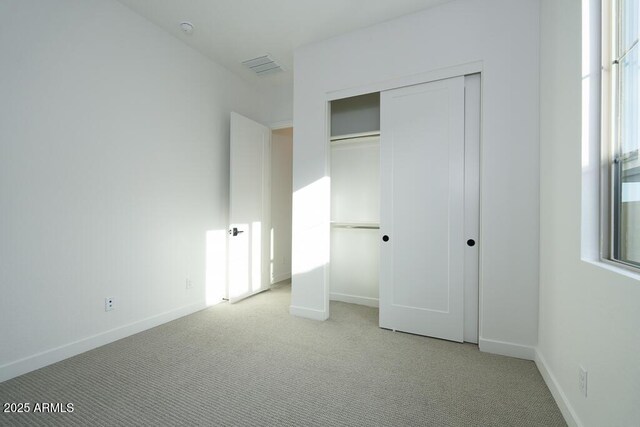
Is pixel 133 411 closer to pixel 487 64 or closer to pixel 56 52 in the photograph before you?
pixel 56 52

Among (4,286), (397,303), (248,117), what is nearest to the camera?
(4,286)

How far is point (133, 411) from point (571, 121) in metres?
2.99

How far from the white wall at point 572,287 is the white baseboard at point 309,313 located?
185cm

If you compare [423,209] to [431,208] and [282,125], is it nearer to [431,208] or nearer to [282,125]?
[431,208]

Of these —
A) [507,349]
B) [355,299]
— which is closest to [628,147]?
[507,349]

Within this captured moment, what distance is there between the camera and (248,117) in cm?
425

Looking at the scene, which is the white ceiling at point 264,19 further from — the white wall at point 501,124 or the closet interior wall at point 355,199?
the closet interior wall at point 355,199

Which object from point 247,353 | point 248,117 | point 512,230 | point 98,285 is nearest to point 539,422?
point 512,230

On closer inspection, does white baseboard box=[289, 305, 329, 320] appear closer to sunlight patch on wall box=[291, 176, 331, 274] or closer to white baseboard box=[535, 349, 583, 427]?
sunlight patch on wall box=[291, 176, 331, 274]

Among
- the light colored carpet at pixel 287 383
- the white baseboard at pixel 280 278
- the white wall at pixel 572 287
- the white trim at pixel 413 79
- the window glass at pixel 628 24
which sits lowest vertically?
the light colored carpet at pixel 287 383

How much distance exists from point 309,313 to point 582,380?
225 cm

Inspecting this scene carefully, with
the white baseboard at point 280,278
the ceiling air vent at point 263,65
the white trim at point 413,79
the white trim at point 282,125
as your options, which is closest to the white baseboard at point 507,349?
the white trim at point 413,79

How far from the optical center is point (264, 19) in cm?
284

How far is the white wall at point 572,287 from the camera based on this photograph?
3.60 ft
